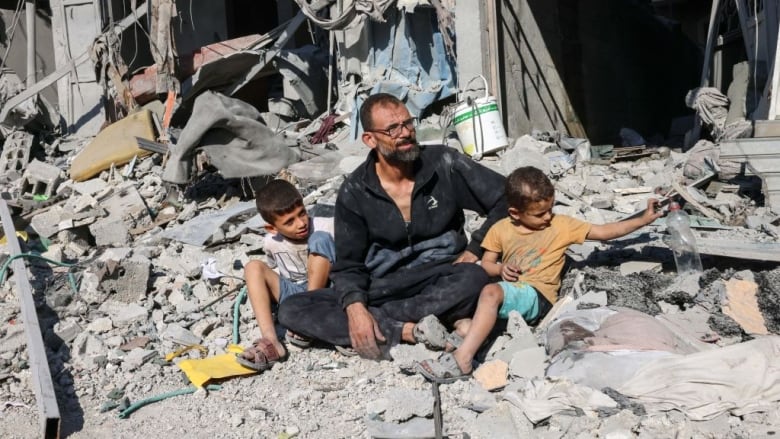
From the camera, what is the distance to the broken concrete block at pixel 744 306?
11.9 feet

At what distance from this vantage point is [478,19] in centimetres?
873

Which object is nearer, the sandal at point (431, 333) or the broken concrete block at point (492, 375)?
the broken concrete block at point (492, 375)

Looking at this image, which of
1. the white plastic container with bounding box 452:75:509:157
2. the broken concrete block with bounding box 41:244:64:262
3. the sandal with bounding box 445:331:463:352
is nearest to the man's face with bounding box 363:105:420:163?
the sandal with bounding box 445:331:463:352

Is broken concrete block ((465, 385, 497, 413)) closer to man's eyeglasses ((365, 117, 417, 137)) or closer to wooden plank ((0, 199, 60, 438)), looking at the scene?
man's eyeglasses ((365, 117, 417, 137))

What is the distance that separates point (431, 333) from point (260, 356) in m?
0.90

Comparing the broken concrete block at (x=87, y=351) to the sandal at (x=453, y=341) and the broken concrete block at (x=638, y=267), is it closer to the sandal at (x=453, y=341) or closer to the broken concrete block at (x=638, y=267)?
the sandal at (x=453, y=341)

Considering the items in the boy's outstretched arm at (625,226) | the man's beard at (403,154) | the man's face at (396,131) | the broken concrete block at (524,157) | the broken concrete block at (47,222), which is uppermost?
the man's face at (396,131)

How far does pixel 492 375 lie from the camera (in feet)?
11.5

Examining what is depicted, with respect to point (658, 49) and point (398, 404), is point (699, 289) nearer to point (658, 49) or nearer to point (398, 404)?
point (398, 404)

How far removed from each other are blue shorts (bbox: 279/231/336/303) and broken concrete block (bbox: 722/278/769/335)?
2013 mm

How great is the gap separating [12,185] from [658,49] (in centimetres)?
1297

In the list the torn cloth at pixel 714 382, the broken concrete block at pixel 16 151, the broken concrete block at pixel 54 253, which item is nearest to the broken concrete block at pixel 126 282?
the broken concrete block at pixel 54 253

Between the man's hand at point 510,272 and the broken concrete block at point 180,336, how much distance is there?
187 cm

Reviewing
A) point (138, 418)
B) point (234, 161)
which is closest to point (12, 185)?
point (234, 161)
